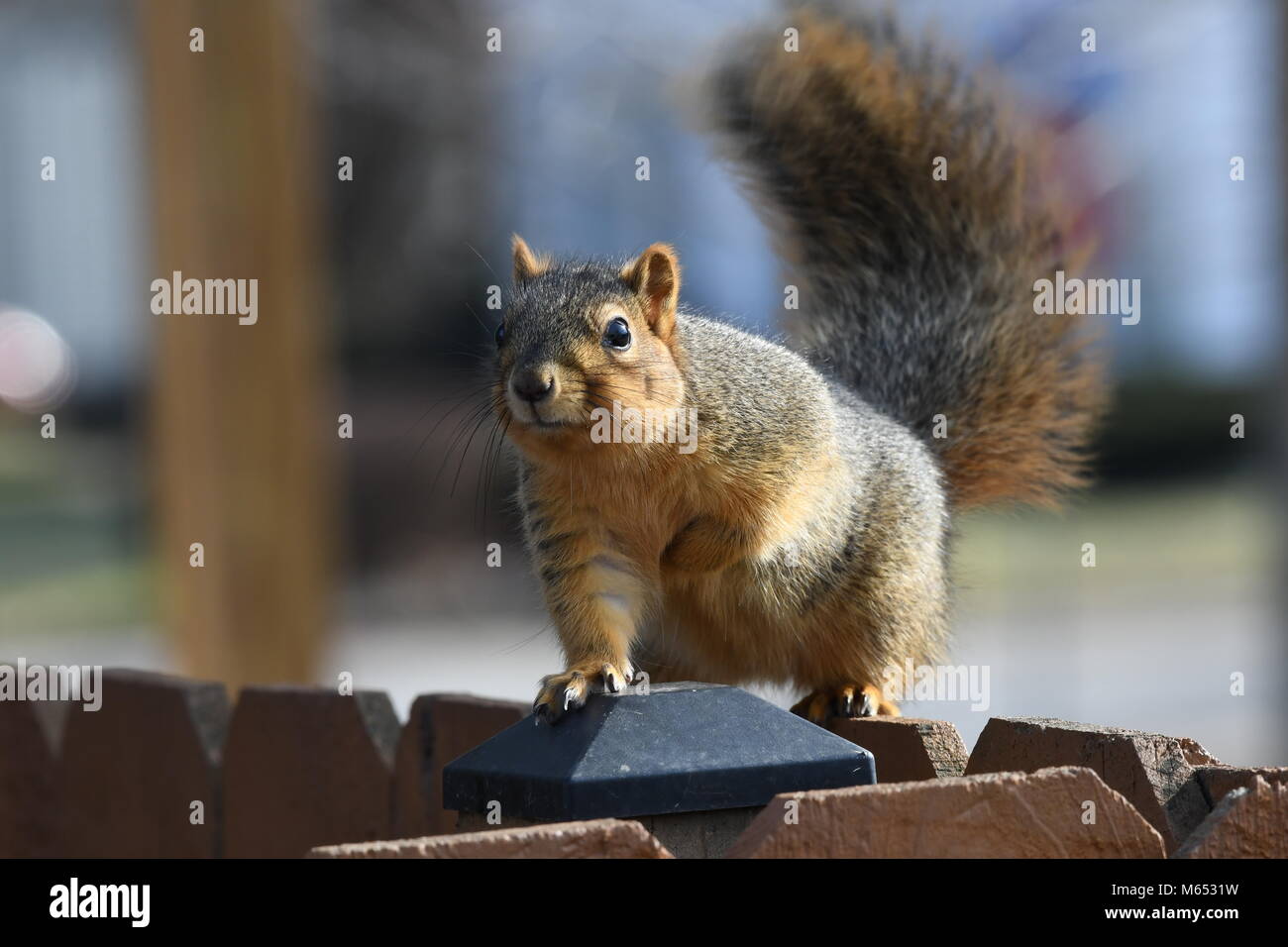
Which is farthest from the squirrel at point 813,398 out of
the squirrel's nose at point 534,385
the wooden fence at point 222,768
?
the wooden fence at point 222,768

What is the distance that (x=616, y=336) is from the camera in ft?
6.11

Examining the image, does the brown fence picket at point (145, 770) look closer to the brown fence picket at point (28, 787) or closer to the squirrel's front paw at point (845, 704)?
the brown fence picket at point (28, 787)

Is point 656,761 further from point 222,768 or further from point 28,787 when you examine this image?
point 28,787

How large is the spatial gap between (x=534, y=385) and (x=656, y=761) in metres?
0.59

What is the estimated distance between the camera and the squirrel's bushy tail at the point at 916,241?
2.64 metres

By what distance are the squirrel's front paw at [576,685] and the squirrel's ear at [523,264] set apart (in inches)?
21.2

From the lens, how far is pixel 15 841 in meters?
2.15

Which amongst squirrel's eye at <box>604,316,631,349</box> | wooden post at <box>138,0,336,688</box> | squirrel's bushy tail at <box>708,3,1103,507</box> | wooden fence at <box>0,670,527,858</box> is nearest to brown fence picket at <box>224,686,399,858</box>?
wooden fence at <box>0,670,527,858</box>

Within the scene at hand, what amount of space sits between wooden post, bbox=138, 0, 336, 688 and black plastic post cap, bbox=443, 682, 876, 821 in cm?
237

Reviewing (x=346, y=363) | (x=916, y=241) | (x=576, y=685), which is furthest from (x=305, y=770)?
(x=346, y=363)

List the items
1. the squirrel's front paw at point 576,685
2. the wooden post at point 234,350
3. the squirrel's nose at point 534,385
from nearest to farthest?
the squirrel's front paw at point 576,685
the squirrel's nose at point 534,385
the wooden post at point 234,350

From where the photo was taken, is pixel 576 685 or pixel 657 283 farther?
pixel 657 283

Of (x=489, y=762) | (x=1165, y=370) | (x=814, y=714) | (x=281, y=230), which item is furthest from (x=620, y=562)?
(x=1165, y=370)
